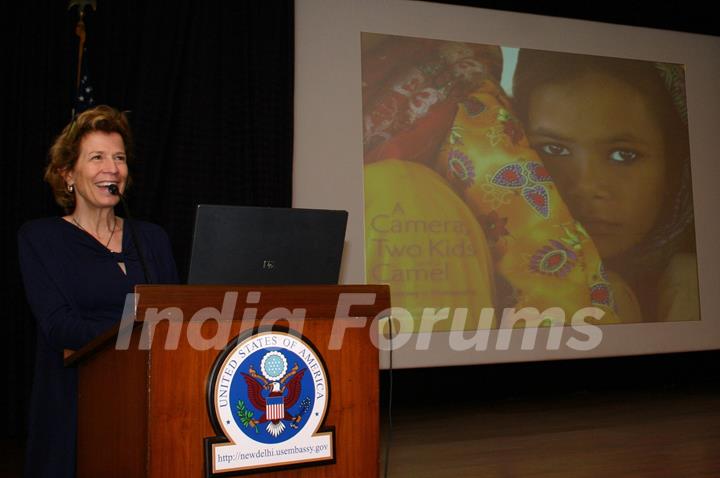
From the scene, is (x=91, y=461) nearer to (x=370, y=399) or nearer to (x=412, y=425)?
(x=370, y=399)

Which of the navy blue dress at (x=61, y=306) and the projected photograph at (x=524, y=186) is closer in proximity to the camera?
the navy blue dress at (x=61, y=306)

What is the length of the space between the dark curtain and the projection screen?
244 mm

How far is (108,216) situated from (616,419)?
321 cm

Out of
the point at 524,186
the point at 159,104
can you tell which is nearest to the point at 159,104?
the point at 159,104

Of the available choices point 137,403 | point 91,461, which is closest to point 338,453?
point 137,403

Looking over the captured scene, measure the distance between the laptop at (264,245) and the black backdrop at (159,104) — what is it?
2.60m

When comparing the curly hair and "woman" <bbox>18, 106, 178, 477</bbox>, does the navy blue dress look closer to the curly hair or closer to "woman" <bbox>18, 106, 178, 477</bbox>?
"woman" <bbox>18, 106, 178, 477</bbox>

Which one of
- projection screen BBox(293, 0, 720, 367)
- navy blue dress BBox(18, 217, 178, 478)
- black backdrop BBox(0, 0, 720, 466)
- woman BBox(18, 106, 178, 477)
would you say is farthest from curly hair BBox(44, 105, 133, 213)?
projection screen BBox(293, 0, 720, 367)

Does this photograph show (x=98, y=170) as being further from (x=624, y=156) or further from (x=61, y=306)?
(x=624, y=156)

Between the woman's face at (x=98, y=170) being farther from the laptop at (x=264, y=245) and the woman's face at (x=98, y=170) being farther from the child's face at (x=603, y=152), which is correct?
the child's face at (x=603, y=152)

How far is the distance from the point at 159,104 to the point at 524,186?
241 cm

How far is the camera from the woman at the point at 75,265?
1.62m

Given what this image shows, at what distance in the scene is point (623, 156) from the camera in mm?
4922

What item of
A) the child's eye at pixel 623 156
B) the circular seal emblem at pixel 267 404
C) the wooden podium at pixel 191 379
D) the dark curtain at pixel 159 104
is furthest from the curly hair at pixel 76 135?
the child's eye at pixel 623 156
